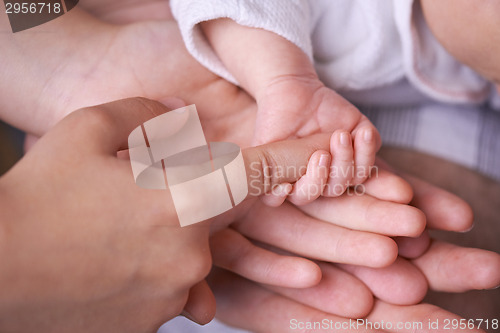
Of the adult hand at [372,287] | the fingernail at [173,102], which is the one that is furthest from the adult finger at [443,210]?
the fingernail at [173,102]

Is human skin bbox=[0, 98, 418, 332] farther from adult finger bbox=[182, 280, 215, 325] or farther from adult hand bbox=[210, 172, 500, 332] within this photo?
adult hand bbox=[210, 172, 500, 332]

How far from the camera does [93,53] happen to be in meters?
0.64

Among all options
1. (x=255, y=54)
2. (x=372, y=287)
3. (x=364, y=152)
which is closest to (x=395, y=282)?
(x=372, y=287)

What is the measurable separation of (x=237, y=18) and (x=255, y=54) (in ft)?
0.17

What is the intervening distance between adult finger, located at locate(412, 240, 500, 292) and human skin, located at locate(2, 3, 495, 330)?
0.04ft

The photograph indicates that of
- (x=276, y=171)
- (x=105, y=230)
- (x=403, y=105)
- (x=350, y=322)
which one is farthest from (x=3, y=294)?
(x=403, y=105)

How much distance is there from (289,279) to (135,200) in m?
0.22

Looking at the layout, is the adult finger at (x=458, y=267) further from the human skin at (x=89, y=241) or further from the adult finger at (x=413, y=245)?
the human skin at (x=89, y=241)

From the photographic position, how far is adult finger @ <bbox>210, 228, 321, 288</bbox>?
20.7 inches

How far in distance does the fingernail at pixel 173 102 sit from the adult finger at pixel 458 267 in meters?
0.37

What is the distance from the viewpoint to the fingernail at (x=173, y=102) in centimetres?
59

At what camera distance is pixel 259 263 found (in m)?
0.55

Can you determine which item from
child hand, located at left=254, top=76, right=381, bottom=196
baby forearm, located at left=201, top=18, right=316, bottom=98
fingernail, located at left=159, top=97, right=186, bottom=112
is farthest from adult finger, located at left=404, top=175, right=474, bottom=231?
fingernail, located at left=159, top=97, right=186, bottom=112

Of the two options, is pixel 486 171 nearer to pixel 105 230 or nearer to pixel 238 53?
pixel 238 53
